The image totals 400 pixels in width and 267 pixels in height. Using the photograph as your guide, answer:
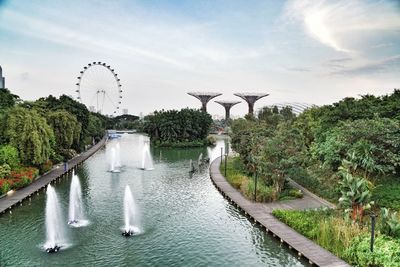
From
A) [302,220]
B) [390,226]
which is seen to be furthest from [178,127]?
[390,226]

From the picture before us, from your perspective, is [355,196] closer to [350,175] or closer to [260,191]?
[350,175]

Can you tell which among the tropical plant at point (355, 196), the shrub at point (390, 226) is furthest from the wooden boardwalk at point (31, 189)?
the shrub at point (390, 226)

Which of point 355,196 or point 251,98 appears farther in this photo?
point 251,98

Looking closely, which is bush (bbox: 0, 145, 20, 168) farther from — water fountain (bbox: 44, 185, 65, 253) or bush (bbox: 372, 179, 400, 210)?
bush (bbox: 372, 179, 400, 210)

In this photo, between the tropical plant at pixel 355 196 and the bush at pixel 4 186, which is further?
the bush at pixel 4 186

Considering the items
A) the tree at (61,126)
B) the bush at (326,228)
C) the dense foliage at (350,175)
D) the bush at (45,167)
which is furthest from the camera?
the tree at (61,126)

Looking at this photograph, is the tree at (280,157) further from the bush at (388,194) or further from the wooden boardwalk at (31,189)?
the wooden boardwalk at (31,189)
